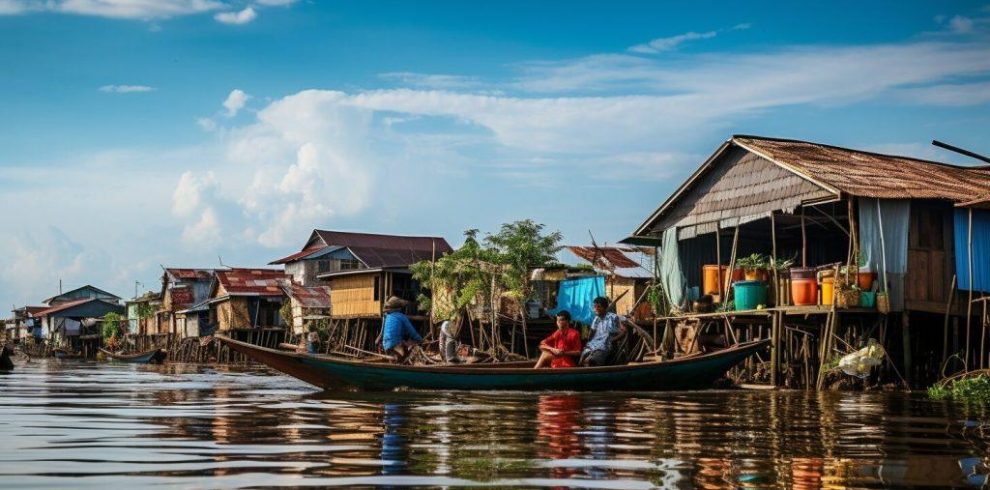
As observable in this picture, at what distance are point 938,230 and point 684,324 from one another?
556cm

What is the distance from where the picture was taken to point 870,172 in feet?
67.8

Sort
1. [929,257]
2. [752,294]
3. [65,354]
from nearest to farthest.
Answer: [929,257]
[752,294]
[65,354]

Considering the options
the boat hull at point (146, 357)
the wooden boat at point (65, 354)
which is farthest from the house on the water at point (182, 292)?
the wooden boat at point (65, 354)

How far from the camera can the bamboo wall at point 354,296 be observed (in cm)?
3678

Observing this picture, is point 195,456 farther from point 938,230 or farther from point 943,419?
point 938,230

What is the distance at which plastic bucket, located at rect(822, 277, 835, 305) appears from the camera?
61.3 feet

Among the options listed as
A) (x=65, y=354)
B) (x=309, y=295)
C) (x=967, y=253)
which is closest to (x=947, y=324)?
(x=967, y=253)

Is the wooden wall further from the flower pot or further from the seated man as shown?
the seated man

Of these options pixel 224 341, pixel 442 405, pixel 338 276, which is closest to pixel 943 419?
pixel 442 405

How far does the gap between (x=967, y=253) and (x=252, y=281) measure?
36.1 m

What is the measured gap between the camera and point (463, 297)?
29781mm

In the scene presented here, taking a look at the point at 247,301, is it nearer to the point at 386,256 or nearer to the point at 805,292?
the point at 386,256

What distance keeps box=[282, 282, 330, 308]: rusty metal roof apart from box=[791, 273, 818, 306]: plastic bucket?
27678 mm

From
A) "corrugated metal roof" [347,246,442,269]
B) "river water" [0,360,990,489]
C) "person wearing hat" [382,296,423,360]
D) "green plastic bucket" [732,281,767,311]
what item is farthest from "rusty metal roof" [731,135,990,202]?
"corrugated metal roof" [347,246,442,269]
